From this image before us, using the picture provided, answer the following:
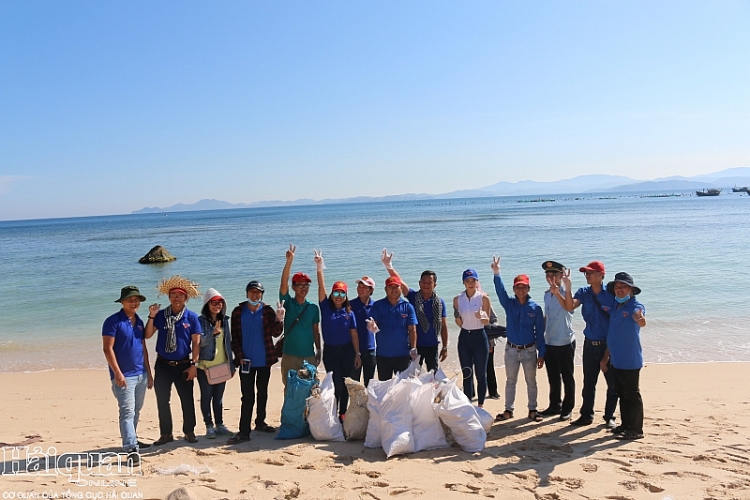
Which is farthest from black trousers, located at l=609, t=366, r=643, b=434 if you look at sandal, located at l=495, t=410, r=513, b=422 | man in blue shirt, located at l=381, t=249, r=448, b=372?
man in blue shirt, located at l=381, t=249, r=448, b=372

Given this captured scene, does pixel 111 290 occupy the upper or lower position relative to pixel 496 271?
lower

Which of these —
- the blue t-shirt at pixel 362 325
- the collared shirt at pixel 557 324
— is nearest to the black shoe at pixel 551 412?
the collared shirt at pixel 557 324

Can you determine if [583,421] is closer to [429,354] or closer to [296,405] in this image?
[429,354]

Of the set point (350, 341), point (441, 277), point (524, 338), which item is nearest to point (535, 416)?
point (524, 338)

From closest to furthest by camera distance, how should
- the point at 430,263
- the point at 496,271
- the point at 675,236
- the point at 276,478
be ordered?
the point at 276,478, the point at 496,271, the point at 430,263, the point at 675,236

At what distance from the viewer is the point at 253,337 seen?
529 cm

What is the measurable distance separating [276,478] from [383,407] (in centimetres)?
109

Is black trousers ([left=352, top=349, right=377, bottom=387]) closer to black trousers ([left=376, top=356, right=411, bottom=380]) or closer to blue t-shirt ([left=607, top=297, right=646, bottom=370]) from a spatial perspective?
black trousers ([left=376, top=356, right=411, bottom=380])

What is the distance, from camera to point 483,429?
4844mm

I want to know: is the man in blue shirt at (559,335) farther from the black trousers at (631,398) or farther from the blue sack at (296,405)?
the blue sack at (296,405)

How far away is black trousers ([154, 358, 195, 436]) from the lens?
505 cm

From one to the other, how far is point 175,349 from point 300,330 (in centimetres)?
121

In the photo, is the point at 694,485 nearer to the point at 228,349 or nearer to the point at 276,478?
the point at 276,478

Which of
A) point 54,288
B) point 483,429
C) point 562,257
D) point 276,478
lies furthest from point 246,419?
point 562,257
